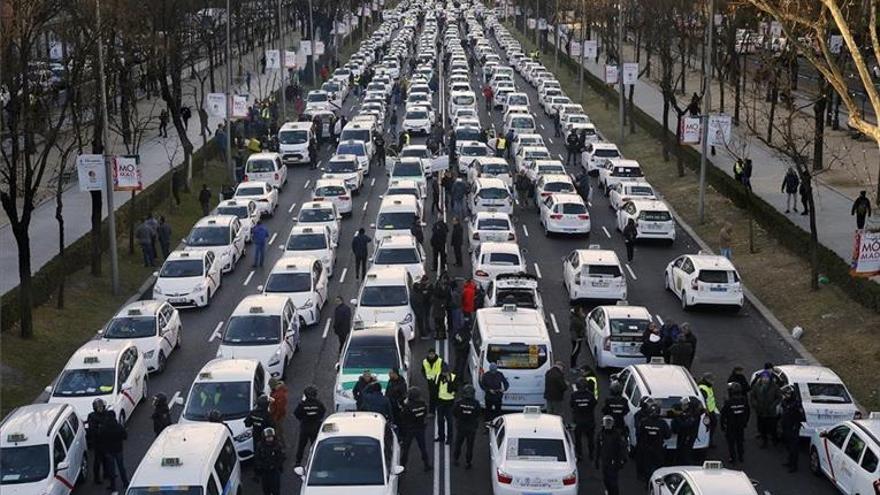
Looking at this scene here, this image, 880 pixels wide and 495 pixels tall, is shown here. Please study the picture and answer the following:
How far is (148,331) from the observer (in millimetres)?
27000

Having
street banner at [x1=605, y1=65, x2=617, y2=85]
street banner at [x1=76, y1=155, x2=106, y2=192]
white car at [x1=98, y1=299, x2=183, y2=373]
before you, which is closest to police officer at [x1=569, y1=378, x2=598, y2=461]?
white car at [x1=98, y1=299, x2=183, y2=373]

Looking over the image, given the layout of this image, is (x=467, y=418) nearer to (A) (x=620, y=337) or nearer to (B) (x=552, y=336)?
(A) (x=620, y=337)

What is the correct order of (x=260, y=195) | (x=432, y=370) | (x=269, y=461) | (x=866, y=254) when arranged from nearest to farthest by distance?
(x=269, y=461) < (x=432, y=370) < (x=866, y=254) < (x=260, y=195)

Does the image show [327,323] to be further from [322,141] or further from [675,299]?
[322,141]

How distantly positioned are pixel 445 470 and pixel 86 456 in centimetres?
644

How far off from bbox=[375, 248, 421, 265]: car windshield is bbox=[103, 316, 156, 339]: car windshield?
736 cm

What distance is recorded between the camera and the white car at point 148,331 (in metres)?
26.6

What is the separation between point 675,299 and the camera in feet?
108

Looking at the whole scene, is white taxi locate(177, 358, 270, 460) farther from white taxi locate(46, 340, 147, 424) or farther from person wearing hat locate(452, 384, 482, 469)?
person wearing hat locate(452, 384, 482, 469)

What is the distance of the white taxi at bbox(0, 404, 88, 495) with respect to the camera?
1850 cm

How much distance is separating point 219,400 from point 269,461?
3.00 m

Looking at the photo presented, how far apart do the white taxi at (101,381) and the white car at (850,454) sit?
13012 mm

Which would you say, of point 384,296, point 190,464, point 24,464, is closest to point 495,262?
point 384,296

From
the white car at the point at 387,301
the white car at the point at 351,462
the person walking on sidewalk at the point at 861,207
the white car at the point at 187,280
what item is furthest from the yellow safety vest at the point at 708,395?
the person walking on sidewalk at the point at 861,207
